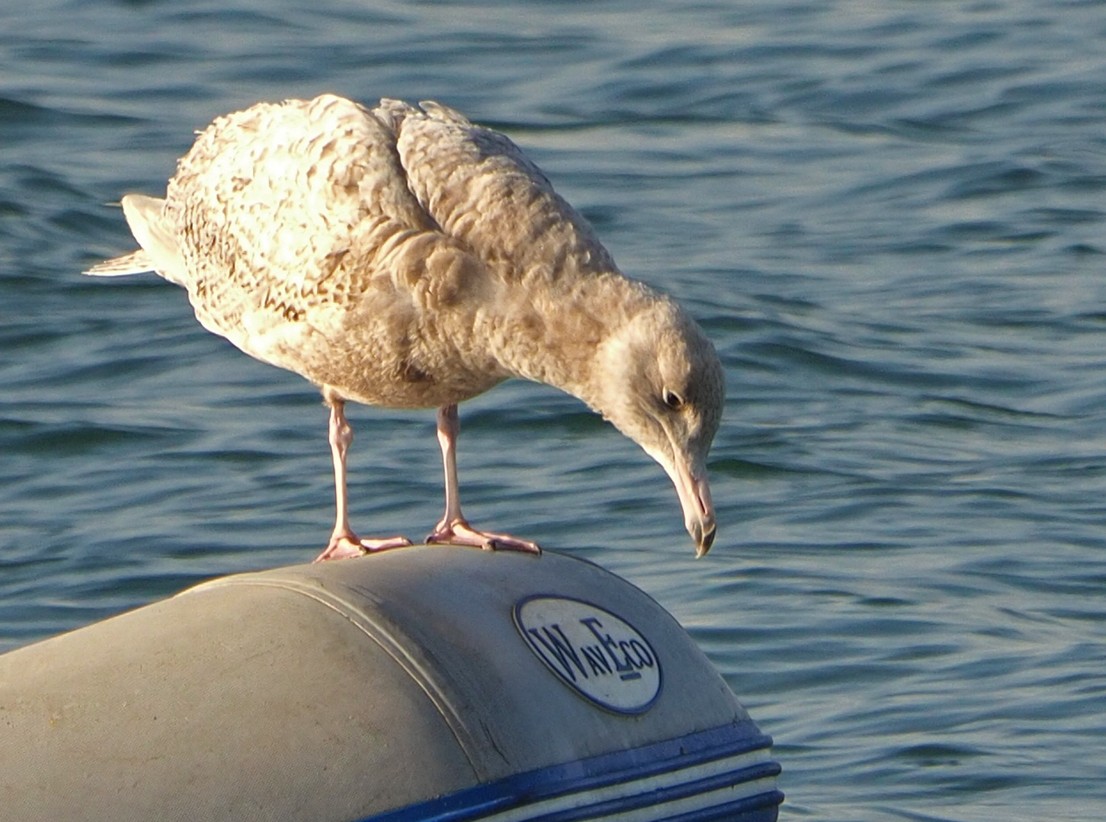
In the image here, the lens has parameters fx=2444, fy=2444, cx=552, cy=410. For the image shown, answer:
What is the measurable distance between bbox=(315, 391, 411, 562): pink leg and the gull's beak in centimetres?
71

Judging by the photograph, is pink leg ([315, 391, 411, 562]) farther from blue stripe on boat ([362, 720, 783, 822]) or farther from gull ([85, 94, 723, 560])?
blue stripe on boat ([362, 720, 783, 822])

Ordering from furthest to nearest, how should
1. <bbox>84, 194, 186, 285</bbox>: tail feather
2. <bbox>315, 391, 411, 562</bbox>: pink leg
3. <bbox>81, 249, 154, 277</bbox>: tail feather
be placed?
1. <bbox>81, 249, 154, 277</bbox>: tail feather
2. <bbox>84, 194, 186, 285</bbox>: tail feather
3. <bbox>315, 391, 411, 562</bbox>: pink leg

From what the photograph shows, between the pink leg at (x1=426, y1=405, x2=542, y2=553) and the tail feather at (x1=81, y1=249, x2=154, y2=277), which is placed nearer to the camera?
the pink leg at (x1=426, y1=405, x2=542, y2=553)

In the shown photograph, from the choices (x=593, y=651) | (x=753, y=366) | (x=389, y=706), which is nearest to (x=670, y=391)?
(x=593, y=651)

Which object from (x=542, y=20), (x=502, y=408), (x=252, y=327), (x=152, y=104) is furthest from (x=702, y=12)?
(x=252, y=327)

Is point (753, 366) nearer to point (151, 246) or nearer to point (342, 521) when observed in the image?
point (151, 246)

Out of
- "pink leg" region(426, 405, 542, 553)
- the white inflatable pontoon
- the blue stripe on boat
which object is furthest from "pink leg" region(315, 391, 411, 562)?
Result: the blue stripe on boat

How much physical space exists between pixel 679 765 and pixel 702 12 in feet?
43.3

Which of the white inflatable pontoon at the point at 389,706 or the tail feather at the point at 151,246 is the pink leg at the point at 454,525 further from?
the tail feather at the point at 151,246

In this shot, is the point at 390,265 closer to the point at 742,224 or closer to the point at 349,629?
the point at 349,629

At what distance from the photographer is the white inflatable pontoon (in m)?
4.49

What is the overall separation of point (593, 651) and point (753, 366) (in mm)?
6607

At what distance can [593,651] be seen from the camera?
5258mm

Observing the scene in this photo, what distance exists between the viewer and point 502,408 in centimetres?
1109
